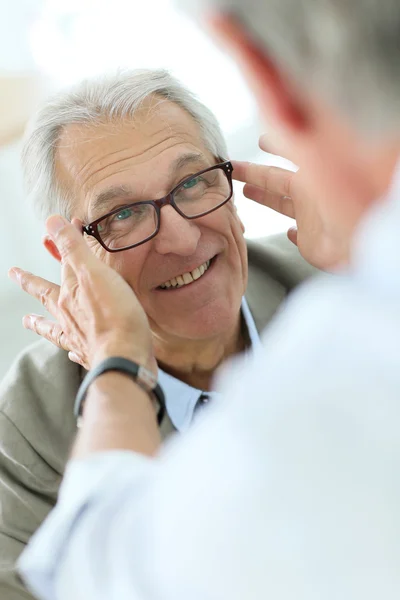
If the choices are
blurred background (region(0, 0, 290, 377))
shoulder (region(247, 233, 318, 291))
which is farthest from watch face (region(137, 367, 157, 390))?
blurred background (region(0, 0, 290, 377))

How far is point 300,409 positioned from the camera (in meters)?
0.54

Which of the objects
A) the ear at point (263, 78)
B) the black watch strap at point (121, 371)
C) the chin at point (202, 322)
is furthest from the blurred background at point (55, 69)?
the ear at point (263, 78)

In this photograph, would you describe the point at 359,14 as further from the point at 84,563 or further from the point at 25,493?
the point at 25,493

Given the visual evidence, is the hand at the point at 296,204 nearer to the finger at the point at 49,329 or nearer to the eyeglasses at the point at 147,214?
the eyeglasses at the point at 147,214

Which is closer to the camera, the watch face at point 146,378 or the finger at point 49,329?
the watch face at point 146,378

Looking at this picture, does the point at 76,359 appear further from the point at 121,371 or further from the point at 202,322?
the point at 121,371

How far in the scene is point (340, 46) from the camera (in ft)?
1.73

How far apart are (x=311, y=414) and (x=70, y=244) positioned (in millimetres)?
667

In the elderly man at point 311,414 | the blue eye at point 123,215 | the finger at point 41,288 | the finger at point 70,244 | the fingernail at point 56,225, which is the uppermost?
the elderly man at point 311,414

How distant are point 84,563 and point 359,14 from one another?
19.8 inches

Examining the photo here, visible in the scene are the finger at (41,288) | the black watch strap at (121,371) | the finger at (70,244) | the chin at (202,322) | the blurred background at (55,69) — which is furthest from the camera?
the blurred background at (55,69)

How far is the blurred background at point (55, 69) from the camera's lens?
7.22ft

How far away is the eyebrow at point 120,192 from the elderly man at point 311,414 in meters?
0.83

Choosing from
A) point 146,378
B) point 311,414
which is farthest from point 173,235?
point 311,414
